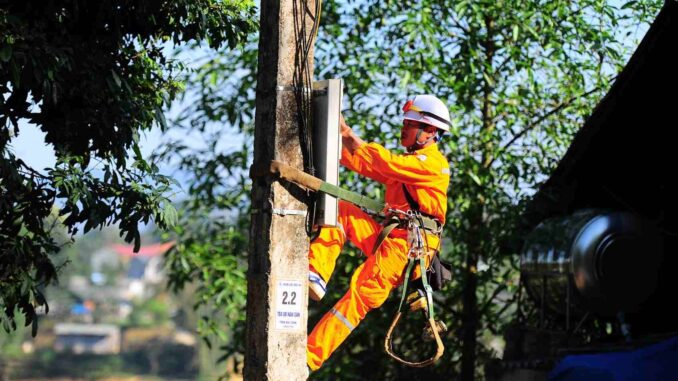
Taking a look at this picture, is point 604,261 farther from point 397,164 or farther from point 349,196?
point 349,196

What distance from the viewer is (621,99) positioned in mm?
12938

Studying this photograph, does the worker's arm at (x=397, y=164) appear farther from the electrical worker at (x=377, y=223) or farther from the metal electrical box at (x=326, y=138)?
the metal electrical box at (x=326, y=138)

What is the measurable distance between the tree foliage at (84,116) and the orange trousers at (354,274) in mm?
1693

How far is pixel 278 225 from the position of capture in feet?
20.5

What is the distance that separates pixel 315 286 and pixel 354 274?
47cm

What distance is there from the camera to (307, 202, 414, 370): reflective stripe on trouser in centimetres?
730

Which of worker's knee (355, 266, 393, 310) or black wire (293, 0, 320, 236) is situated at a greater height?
black wire (293, 0, 320, 236)

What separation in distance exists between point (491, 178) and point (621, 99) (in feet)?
7.19

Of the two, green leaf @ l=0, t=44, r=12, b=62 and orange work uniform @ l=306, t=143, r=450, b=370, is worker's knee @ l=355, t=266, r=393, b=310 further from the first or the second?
green leaf @ l=0, t=44, r=12, b=62

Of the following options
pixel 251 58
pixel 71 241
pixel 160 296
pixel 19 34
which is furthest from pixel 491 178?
pixel 160 296

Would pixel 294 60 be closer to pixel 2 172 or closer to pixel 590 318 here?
pixel 2 172

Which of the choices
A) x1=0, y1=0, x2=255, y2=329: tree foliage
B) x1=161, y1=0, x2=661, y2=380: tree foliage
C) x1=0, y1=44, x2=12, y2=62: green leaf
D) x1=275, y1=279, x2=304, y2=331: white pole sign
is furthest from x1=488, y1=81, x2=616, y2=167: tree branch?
x1=275, y1=279, x2=304, y2=331: white pole sign

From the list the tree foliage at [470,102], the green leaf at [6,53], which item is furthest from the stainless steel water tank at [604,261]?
the green leaf at [6,53]

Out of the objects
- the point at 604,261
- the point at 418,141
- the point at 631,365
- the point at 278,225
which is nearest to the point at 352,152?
the point at 418,141
